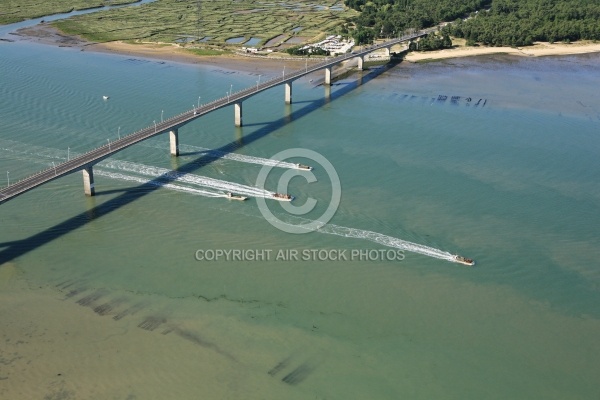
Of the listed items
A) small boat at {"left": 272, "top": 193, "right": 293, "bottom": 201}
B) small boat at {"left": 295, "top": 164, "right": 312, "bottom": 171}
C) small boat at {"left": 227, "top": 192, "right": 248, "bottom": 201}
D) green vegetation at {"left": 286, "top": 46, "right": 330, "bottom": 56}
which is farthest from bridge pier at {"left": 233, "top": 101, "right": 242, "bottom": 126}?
green vegetation at {"left": 286, "top": 46, "right": 330, "bottom": 56}

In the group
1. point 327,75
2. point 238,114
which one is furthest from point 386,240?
point 327,75

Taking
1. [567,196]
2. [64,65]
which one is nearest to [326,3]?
[64,65]

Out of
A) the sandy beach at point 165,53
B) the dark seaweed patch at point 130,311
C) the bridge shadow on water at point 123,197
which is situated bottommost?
the dark seaweed patch at point 130,311

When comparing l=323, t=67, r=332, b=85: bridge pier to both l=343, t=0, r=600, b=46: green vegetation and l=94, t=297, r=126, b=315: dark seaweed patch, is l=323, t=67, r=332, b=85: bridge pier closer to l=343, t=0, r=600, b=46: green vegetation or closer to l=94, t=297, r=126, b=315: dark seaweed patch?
l=343, t=0, r=600, b=46: green vegetation

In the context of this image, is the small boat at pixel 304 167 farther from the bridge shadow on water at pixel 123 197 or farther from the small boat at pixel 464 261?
the small boat at pixel 464 261

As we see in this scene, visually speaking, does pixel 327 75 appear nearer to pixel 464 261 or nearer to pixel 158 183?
pixel 158 183

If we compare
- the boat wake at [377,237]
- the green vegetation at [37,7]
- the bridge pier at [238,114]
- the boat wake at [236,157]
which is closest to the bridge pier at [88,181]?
the boat wake at [236,157]

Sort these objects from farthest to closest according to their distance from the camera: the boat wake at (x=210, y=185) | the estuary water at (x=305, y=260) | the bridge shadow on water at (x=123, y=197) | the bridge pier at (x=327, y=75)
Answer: the bridge pier at (x=327, y=75)
the boat wake at (x=210, y=185)
the bridge shadow on water at (x=123, y=197)
the estuary water at (x=305, y=260)
